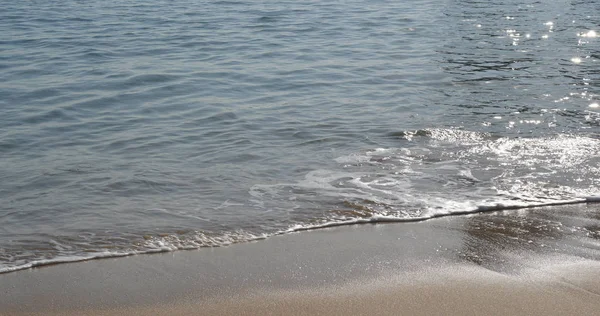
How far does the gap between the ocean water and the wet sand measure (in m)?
0.23

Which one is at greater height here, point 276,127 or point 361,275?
point 361,275

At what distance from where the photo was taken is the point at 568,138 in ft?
20.9

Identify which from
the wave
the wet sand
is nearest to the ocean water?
the wave

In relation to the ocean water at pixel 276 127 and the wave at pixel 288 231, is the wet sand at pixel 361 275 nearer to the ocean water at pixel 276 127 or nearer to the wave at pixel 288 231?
the wave at pixel 288 231

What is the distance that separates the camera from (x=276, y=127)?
7164 millimetres

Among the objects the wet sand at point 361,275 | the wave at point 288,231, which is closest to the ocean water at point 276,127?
the wave at point 288,231

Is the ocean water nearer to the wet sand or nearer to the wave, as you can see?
the wave

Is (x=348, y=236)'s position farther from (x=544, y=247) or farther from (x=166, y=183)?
(x=166, y=183)

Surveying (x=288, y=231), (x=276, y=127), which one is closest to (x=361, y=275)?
(x=288, y=231)

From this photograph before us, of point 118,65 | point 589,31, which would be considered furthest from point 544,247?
point 589,31

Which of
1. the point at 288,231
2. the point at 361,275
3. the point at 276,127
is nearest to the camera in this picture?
the point at 361,275

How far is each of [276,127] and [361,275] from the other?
3340 mm

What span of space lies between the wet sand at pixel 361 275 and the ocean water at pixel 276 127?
0.23m

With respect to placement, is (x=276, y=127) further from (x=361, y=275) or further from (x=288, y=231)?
(x=361, y=275)
